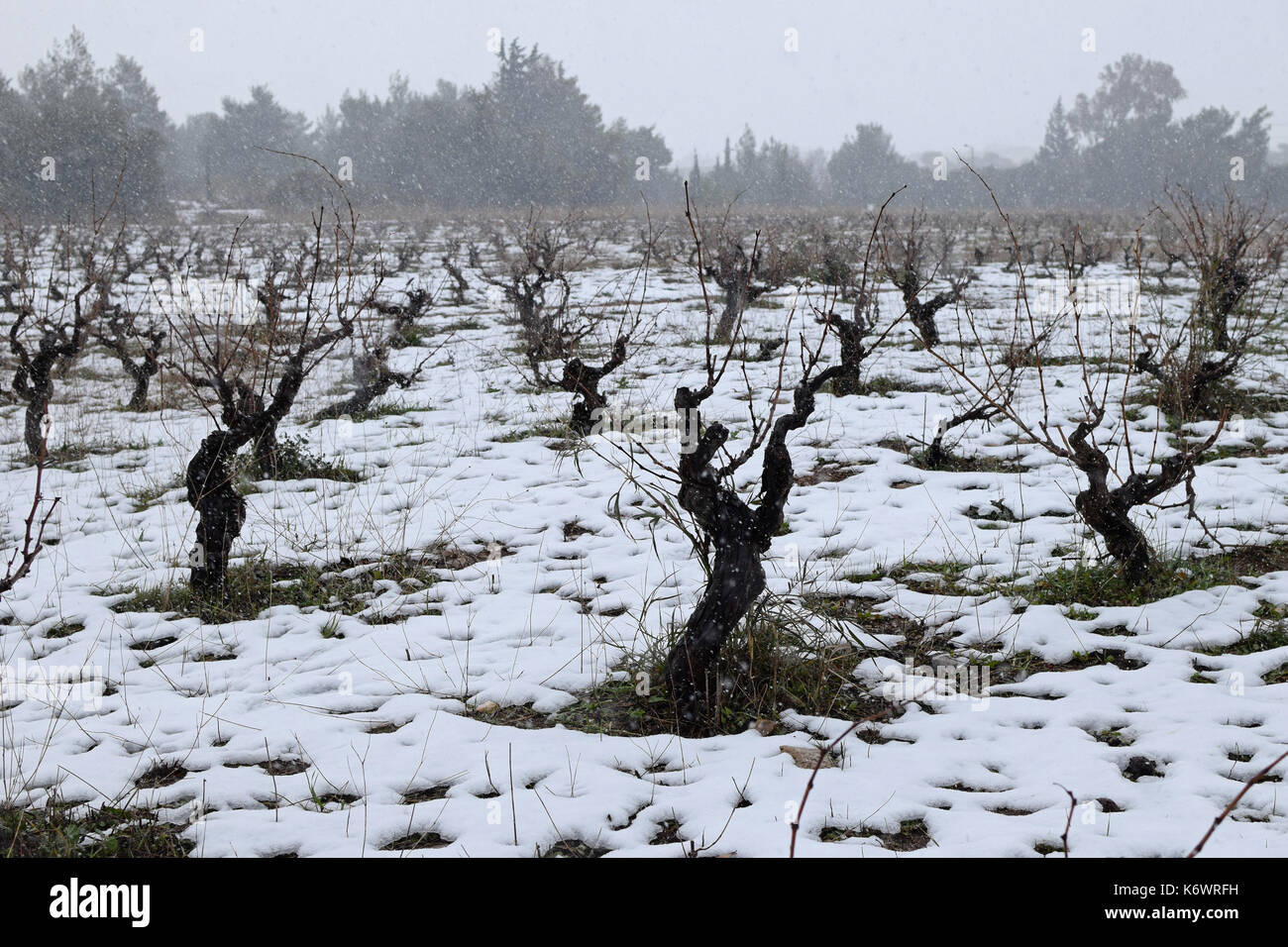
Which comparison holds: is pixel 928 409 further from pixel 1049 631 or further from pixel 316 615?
pixel 316 615

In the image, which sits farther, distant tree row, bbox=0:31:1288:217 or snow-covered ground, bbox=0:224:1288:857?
distant tree row, bbox=0:31:1288:217

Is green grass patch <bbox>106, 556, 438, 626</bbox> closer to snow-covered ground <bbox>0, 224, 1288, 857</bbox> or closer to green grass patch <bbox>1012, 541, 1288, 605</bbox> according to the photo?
snow-covered ground <bbox>0, 224, 1288, 857</bbox>

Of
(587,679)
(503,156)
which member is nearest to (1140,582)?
(587,679)

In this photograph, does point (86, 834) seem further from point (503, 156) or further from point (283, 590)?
point (503, 156)

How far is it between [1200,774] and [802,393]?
6.06 feet

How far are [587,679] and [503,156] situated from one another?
3943 cm

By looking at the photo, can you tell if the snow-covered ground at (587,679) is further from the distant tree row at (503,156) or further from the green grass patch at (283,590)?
the distant tree row at (503,156)

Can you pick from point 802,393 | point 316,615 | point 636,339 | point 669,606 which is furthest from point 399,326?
point 802,393

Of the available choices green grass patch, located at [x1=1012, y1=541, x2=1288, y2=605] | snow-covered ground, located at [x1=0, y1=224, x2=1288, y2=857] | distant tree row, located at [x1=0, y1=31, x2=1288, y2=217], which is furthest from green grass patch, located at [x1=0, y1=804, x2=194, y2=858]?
distant tree row, located at [x1=0, y1=31, x2=1288, y2=217]

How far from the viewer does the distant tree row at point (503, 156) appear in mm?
28891

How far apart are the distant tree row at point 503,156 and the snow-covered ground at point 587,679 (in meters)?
28.1

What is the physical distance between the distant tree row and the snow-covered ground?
28.1 metres

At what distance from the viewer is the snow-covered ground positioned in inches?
99.8
